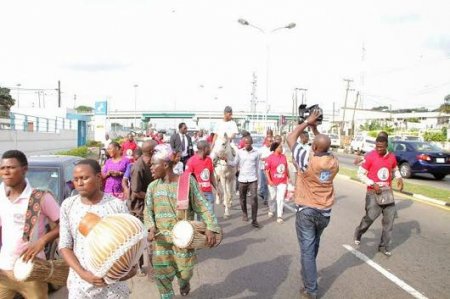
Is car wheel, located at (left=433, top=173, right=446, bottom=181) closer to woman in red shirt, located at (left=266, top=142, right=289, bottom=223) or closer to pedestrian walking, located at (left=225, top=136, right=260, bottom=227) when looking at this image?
woman in red shirt, located at (left=266, top=142, right=289, bottom=223)

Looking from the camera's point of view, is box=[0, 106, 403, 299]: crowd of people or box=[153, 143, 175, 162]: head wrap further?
box=[153, 143, 175, 162]: head wrap

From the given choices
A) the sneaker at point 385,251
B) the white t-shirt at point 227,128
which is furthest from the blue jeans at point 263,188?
the sneaker at point 385,251

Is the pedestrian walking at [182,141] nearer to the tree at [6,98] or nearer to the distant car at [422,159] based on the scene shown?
the distant car at [422,159]

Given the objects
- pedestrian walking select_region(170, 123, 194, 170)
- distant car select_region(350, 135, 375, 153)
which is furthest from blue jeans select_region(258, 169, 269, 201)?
distant car select_region(350, 135, 375, 153)

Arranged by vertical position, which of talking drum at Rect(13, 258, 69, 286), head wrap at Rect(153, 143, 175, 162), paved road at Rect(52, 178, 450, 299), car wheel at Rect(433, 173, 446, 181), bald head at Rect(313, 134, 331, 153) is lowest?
car wheel at Rect(433, 173, 446, 181)

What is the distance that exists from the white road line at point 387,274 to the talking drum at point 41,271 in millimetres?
3839

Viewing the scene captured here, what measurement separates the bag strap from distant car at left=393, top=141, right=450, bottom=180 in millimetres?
17635

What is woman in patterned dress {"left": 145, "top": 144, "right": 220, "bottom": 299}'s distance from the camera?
3889mm

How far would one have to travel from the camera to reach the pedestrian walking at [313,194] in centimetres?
476

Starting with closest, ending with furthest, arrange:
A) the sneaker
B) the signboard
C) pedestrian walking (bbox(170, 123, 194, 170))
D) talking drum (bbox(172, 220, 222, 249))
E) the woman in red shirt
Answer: talking drum (bbox(172, 220, 222, 249)), the sneaker, the woman in red shirt, pedestrian walking (bbox(170, 123, 194, 170)), the signboard

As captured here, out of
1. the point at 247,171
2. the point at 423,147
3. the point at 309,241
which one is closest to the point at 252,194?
the point at 247,171

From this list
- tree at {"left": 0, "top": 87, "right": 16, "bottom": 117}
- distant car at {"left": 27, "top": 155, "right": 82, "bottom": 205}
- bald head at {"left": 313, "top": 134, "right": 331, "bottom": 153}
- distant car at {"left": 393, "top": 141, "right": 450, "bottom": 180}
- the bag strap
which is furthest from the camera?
tree at {"left": 0, "top": 87, "right": 16, "bottom": 117}

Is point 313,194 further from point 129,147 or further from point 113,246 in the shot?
point 129,147

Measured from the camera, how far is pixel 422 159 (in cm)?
1809
